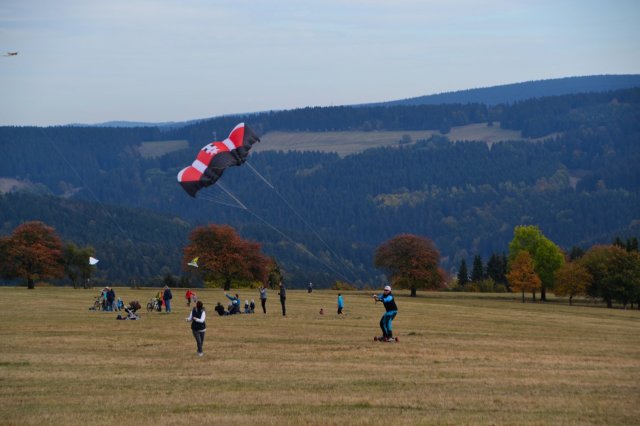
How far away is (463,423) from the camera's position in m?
18.7

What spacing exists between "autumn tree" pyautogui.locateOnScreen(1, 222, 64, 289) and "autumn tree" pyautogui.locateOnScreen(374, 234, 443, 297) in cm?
3100

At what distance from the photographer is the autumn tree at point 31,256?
3209 inches

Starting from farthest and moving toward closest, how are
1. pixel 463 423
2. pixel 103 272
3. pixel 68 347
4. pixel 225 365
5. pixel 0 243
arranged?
pixel 103 272 → pixel 0 243 → pixel 68 347 → pixel 225 365 → pixel 463 423

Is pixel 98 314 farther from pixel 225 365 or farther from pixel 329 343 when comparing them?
pixel 225 365

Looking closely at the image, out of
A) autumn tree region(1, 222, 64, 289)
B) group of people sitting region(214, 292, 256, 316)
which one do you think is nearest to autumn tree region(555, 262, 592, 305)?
autumn tree region(1, 222, 64, 289)

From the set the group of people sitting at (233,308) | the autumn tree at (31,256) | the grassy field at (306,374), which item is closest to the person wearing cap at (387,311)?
the grassy field at (306,374)

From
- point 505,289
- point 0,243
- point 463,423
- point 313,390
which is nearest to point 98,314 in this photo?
point 313,390

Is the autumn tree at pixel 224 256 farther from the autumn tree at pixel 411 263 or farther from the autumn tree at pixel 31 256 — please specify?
the autumn tree at pixel 31 256

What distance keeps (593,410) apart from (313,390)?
6.18 meters

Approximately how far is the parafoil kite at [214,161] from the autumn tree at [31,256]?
3899 cm

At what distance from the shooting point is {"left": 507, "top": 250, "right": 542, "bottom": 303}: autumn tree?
94875 mm

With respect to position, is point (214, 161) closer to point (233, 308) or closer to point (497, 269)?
point (233, 308)

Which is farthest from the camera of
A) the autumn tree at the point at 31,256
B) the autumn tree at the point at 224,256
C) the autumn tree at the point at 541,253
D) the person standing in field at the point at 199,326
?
the autumn tree at the point at 541,253

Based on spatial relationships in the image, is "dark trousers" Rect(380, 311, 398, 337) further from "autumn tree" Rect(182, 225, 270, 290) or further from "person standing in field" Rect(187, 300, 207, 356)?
"autumn tree" Rect(182, 225, 270, 290)
